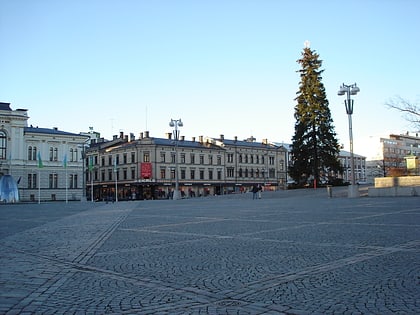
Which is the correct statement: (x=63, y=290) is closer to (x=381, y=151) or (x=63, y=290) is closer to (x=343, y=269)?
(x=343, y=269)

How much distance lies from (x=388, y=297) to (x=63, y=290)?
437 centimetres

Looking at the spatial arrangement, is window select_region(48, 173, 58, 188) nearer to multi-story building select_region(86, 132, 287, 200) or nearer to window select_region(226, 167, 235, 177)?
multi-story building select_region(86, 132, 287, 200)

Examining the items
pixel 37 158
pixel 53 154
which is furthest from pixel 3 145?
pixel 53 154

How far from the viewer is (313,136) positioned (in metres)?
54.2

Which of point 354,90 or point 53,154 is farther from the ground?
point 354,90

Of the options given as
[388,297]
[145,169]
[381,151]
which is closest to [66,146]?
[145,169]

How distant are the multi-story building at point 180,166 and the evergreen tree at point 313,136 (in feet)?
85.4

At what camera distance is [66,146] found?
72.8 m

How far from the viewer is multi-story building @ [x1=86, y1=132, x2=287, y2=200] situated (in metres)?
81.1

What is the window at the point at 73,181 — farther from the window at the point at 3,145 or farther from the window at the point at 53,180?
the window at the point at 3,145

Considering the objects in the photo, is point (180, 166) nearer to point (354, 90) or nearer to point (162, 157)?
point (162, 157)

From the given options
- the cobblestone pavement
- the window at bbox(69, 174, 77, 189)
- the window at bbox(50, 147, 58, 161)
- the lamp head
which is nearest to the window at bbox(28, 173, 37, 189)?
the window at bbox(50, 147, 58, 161)

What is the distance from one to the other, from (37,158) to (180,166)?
89.3ft

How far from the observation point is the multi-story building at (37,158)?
65.6m
